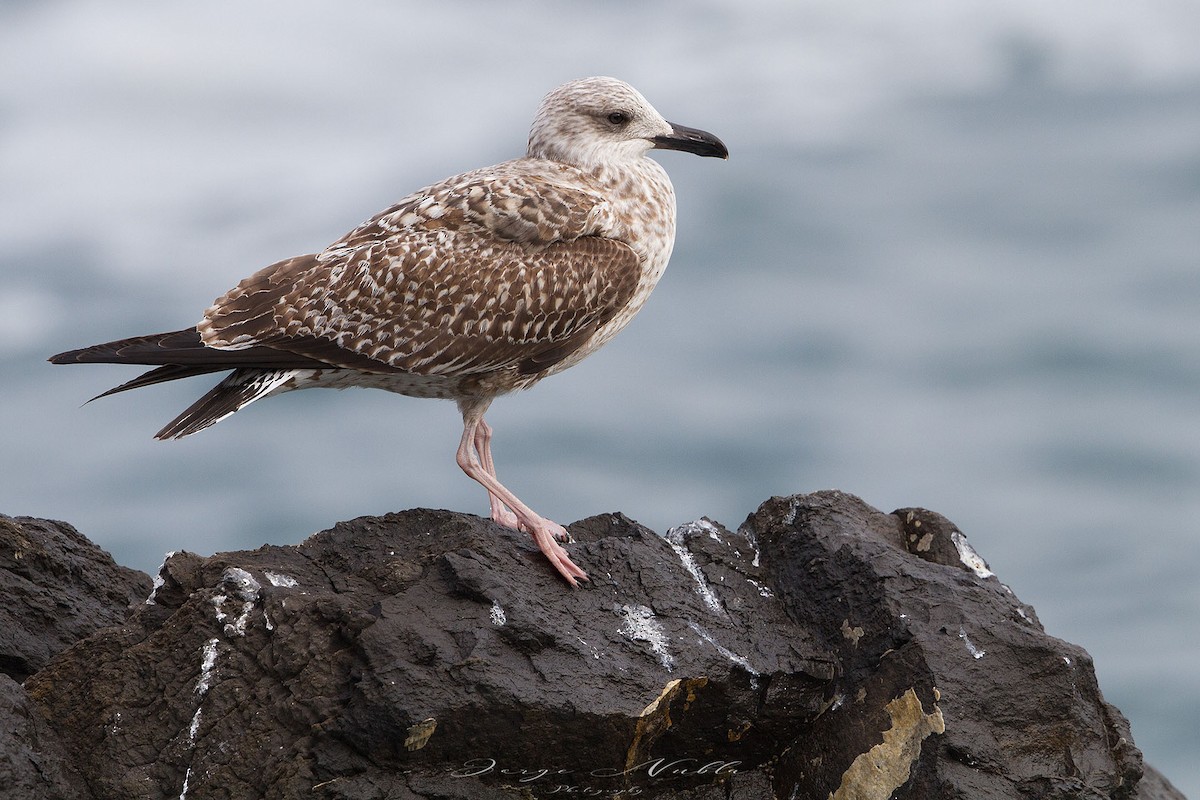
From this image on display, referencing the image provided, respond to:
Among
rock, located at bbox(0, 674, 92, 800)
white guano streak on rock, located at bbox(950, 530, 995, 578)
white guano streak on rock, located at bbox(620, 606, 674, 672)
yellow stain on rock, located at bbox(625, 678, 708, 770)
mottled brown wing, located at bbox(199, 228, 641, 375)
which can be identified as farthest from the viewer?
white guano streak on rock, located at bbox(950, 530, 995, 578)

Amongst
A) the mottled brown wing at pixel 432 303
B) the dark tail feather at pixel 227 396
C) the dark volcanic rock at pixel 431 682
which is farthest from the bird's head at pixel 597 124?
the dark volcanic rock at pixel 431 682

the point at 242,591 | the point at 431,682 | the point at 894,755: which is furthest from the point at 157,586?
the point at 894,755

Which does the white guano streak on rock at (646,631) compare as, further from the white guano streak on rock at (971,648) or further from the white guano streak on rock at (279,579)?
the white guano streak on rock at (279,579)

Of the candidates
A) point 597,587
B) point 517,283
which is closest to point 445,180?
point 517,283

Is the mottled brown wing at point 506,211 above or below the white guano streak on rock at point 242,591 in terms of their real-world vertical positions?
above

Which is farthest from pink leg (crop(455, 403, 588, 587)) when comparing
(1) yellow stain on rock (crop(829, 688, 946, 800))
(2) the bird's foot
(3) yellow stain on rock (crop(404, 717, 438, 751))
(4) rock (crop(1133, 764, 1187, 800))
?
(4) rock (crop(1133, 764, 1187, 800))

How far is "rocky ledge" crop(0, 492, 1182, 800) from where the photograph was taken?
22.4ft

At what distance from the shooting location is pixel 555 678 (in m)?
6.93

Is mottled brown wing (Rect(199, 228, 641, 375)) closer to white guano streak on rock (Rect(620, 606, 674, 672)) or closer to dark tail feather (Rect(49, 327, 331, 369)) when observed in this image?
dark tail feather (Rect(49, 327, 331, 369))

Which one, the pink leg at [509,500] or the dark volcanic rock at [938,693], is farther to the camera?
the pink leg at [509,500]

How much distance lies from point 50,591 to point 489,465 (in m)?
2.89

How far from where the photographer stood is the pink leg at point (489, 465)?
356 inches

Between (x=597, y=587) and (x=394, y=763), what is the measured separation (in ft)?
4.82

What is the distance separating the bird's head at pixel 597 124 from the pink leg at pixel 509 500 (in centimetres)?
192
